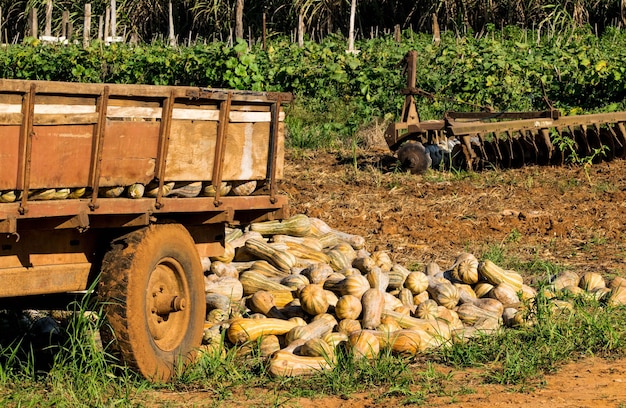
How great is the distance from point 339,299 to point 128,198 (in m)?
1.86

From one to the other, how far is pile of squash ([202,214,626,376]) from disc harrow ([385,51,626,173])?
17.6 ft

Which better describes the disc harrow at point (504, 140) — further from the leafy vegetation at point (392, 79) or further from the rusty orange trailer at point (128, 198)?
the rusty orange trailer at point (128, 198)

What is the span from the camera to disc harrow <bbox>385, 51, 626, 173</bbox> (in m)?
13.7

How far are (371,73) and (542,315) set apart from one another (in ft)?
35.4

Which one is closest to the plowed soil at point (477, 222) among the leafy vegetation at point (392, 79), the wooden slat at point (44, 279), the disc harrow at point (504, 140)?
the disc harrow at point (504, 140)

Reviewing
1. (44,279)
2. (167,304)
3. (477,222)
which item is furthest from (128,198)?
(477,222)

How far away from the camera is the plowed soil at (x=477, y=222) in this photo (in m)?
5.39

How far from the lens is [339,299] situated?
265 inches

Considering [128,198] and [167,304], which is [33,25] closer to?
[167,304]

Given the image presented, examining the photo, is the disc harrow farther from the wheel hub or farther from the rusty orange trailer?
the wheel hub

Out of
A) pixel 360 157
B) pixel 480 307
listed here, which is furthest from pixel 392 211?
pixel 480 307

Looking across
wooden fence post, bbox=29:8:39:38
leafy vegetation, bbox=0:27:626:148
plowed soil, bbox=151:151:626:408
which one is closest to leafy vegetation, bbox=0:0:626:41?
wooden fence post, bbox=29:8:39:38

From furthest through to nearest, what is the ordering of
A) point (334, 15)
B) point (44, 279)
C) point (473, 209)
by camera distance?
point (334, 15)
point (473, 209)
point (44, 279)

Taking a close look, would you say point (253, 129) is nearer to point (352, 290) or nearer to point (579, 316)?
point (352, 290)
